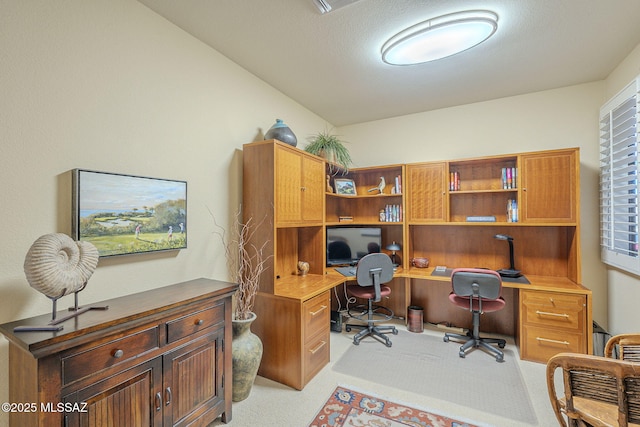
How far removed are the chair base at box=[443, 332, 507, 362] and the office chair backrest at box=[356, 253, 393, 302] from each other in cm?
96

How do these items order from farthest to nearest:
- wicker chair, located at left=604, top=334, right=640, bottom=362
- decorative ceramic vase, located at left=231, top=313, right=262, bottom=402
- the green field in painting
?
1. decorative ceramic vase, located at left=231, top=313, right=262, bottom=402
2. the green field in painting
3. wicker chair, located at left=604, top=334, right=640, bottom=362

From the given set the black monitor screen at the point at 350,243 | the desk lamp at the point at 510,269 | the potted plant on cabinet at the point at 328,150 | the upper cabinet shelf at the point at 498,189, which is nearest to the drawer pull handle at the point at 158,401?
the black monitor screen at the point at 350,243

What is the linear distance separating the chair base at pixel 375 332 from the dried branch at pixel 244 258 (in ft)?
4.35

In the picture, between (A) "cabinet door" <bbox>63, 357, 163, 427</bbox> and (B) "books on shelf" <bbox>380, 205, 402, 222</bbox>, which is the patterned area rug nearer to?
(A) "cabinet door" <bbox>63, 357, 163, 427</bbox>

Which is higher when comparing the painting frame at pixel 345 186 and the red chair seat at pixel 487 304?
the painting frame at pixel 345 186

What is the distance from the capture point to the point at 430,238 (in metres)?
3.71

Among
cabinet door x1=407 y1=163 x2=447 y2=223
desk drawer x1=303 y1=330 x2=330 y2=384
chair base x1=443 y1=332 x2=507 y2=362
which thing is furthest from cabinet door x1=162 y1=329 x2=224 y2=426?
cabinet door x1=407 y1=163 x2=447 y2=223

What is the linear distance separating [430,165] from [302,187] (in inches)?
67.2

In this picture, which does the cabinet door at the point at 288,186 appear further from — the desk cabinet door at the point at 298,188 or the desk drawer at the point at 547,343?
the desk drawer at the point at 547,343

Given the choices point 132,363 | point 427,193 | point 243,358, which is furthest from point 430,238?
point 132,363

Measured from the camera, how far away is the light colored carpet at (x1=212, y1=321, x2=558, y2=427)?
191cm

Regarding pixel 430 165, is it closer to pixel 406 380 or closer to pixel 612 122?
pixel 612 122

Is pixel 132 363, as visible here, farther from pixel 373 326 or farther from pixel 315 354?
pixel 373 326

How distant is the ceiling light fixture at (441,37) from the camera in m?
1.95
